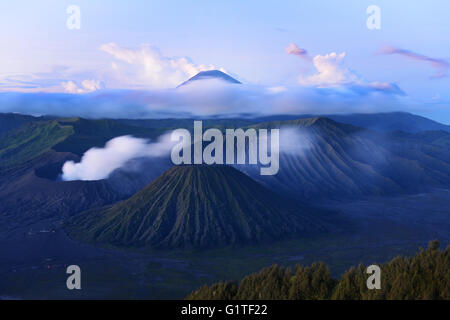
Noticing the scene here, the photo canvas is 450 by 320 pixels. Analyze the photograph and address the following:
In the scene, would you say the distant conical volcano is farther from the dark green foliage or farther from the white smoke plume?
the dark green foliage

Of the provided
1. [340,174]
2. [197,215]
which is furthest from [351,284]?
[340,174]

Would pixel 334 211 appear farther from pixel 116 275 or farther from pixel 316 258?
pixel 116 275

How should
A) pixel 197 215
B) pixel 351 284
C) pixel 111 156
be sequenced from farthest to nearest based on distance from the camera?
pixel 111 156, pixel 197 215, pixel 351 284

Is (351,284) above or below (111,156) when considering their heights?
below

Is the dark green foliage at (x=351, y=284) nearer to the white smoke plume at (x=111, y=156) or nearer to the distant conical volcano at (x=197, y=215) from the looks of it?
the distant conical volcano at (x=197, y=215)

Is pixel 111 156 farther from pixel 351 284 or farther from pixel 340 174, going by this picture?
pixel 351 284

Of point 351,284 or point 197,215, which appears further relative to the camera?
point 197,215

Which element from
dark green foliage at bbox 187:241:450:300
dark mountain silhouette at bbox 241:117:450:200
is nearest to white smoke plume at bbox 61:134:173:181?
dark mountain silhouette at bbox 241:117:450:200
